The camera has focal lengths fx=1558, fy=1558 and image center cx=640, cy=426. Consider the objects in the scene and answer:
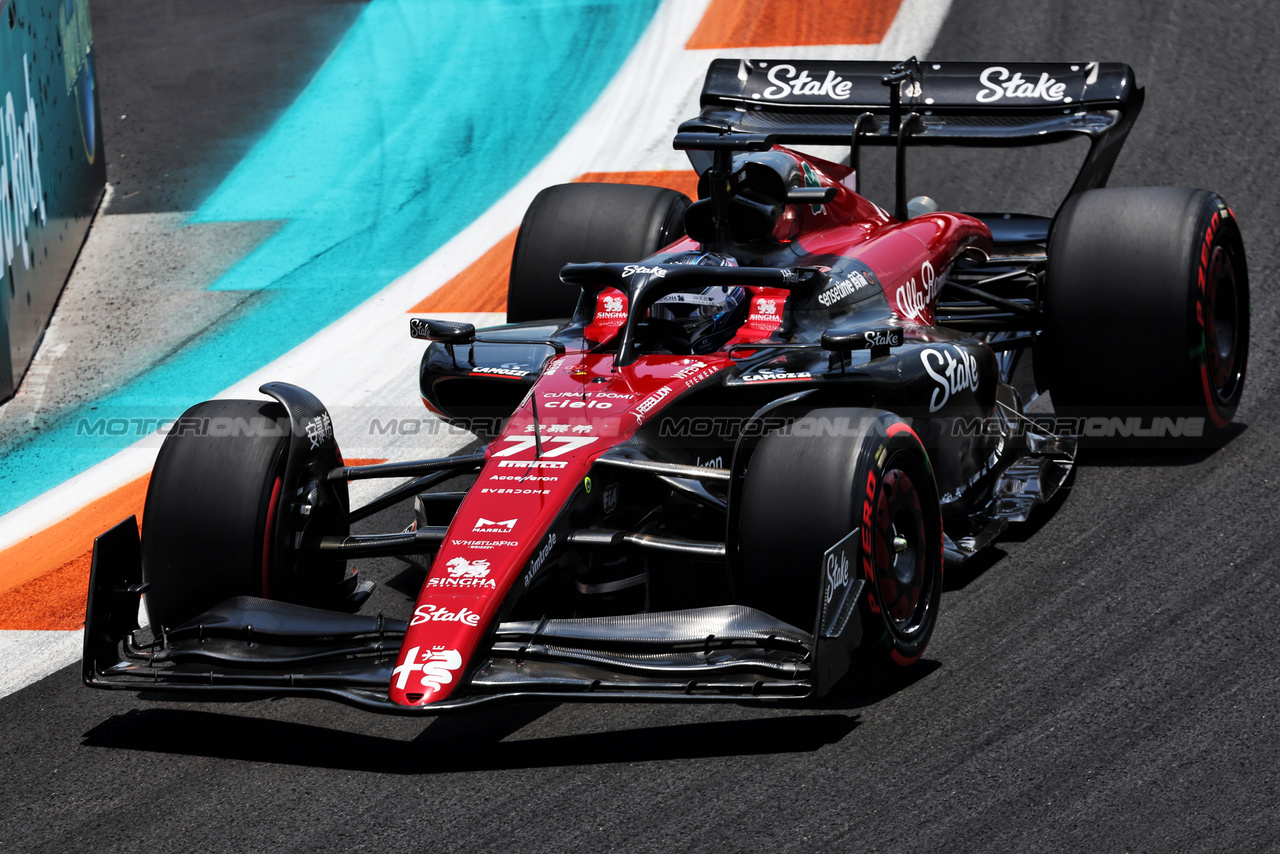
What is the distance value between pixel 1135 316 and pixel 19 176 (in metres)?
6.66

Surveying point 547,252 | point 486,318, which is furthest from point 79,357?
point 547,252

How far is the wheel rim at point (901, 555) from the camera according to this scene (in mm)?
5051

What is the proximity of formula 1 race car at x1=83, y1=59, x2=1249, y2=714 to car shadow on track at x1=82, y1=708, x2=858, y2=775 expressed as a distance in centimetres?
31

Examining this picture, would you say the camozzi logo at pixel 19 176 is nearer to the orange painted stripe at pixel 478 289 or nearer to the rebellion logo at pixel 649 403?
the orange painted stripe at pixel 478 289

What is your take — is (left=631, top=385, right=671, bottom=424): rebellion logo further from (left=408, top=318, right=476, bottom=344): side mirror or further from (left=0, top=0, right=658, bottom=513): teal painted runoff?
(left=0, top=0, right=658, bottom=513): teal painted runoff

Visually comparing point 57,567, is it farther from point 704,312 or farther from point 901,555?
point 901,555

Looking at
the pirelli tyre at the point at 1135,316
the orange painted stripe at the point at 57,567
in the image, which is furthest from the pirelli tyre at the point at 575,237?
the orange painted stripe at the point at 57,567

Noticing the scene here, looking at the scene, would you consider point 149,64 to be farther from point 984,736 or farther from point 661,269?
point 984,736

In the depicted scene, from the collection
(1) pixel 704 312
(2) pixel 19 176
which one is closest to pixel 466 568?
(1) pixel 704 312

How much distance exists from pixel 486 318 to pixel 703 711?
5.06 m

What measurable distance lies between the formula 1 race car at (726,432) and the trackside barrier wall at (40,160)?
3.43 m

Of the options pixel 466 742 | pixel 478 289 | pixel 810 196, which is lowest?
pixel 478 289

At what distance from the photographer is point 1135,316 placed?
6.92 m

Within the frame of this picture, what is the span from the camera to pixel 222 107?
535 inches
